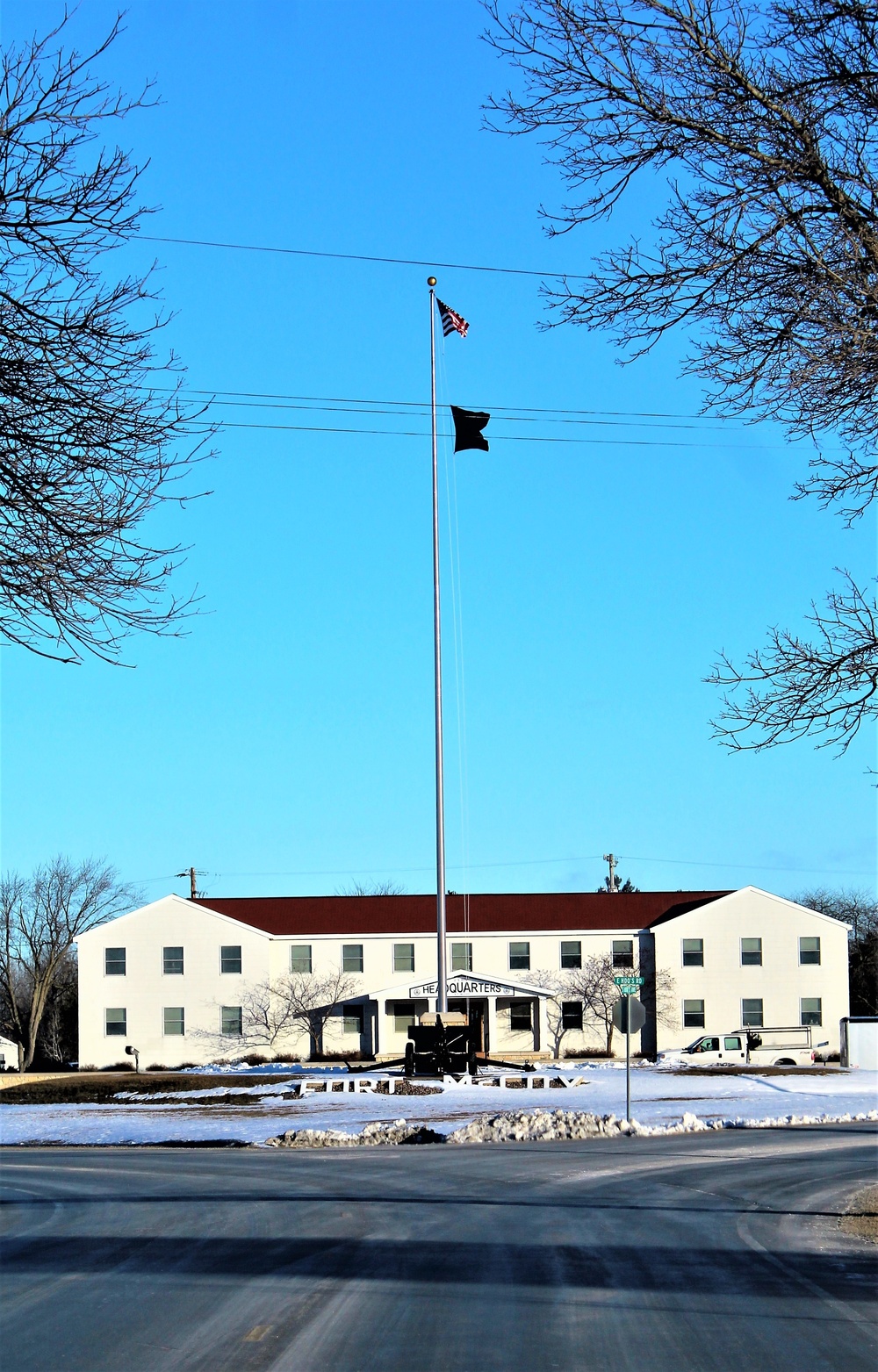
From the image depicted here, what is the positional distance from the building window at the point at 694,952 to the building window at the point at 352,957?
13852mm

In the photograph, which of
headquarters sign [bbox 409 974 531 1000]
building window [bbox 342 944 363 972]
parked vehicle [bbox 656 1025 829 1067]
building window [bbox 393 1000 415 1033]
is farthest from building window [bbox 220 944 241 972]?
parked vehicle [bbox 656 1025 829 1067]

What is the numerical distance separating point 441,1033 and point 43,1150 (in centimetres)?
1365

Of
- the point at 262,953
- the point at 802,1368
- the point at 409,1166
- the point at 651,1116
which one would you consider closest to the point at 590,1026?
the point at 262,953

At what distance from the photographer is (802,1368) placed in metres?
8.04

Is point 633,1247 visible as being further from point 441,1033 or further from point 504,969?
point 504,969

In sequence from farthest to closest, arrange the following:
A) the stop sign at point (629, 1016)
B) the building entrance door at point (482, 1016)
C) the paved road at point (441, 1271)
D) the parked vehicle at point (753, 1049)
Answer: the building entrance door at point (482, 1016) < the parked vehicle at point (753, 1049) < the stop sign at point (629, 1016) < the paved road at point (441, 1271)

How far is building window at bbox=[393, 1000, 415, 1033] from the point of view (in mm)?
59375

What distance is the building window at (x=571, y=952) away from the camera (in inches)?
2408

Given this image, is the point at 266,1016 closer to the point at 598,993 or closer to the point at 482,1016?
the point at 482,1016

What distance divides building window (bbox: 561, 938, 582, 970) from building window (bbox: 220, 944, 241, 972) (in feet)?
45.6

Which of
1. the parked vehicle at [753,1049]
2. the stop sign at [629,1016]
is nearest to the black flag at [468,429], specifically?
the stop sign at [629,1016]

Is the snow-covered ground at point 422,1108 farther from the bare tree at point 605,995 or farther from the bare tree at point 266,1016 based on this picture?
the bare tree at point 605,995

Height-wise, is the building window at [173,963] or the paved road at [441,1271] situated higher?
the paved road at [441,1271]

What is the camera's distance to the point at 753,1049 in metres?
57.5
